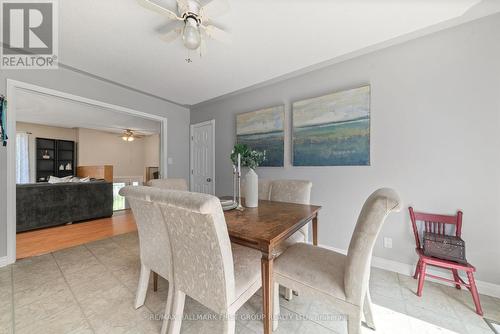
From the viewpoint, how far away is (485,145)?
5.45 ft

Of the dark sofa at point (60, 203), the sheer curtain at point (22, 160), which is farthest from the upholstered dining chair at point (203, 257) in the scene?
the sheer curtain at point (22, 160)

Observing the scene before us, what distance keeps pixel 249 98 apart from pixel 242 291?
2.91m

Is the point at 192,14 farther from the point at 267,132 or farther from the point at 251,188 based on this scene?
the point at 267,132

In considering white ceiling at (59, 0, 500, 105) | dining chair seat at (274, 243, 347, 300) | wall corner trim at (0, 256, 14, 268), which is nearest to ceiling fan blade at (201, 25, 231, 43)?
white ceiling at (59, 0, 500, 105)

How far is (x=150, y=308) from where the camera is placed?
152cm

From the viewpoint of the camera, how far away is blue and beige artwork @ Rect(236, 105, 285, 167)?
287 centimetres

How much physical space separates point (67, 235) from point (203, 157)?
2.61 m

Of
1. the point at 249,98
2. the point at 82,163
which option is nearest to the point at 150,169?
the point at 82,163

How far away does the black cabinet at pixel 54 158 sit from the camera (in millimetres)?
6113

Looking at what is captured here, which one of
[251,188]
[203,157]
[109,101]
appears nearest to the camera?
[251,188]

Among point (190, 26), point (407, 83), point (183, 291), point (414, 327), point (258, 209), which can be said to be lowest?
point (414, 327)

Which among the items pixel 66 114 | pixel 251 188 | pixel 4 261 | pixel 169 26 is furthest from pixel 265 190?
pixel 66 114

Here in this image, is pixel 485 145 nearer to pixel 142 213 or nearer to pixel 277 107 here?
pixel 277 107

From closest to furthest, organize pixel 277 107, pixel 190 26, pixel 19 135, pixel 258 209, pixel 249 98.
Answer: pixel 190 26 < pixel 258 209 < pixel 277 107 < pixel 249 98 < pixel 19 135
